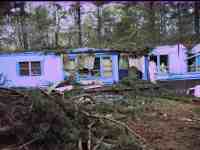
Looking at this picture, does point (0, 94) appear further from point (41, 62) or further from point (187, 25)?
point (187, 25)

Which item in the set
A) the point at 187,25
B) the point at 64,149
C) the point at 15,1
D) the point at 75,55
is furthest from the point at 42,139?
the point at 187,25

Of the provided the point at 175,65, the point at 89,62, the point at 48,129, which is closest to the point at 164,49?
the point at 175,65

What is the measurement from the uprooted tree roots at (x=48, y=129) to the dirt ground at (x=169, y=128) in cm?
79

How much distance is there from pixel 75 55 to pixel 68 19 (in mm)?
7382

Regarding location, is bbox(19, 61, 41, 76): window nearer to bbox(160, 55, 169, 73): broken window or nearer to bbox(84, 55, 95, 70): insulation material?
bbox(84, 55, 95, 70): insulation material

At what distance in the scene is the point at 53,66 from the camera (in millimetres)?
15992

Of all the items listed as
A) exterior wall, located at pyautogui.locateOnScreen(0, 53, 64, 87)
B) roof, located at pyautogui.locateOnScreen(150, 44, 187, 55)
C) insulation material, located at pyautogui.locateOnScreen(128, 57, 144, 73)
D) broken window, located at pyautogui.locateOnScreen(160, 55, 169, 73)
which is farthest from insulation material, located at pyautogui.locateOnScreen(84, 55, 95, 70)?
broken window, located at pyautogui.locateOnScreen(160, 55, 169, 73)

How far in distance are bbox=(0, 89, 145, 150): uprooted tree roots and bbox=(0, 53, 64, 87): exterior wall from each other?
11243 millimetres

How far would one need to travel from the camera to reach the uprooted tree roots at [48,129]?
434 cm

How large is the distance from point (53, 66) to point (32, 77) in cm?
116

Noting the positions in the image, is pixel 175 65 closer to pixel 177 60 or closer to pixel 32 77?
pixel 177 60

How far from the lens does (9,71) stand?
15891mm

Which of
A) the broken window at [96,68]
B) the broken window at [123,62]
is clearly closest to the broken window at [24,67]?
the broken window at [96,68]

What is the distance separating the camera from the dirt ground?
5.27m
